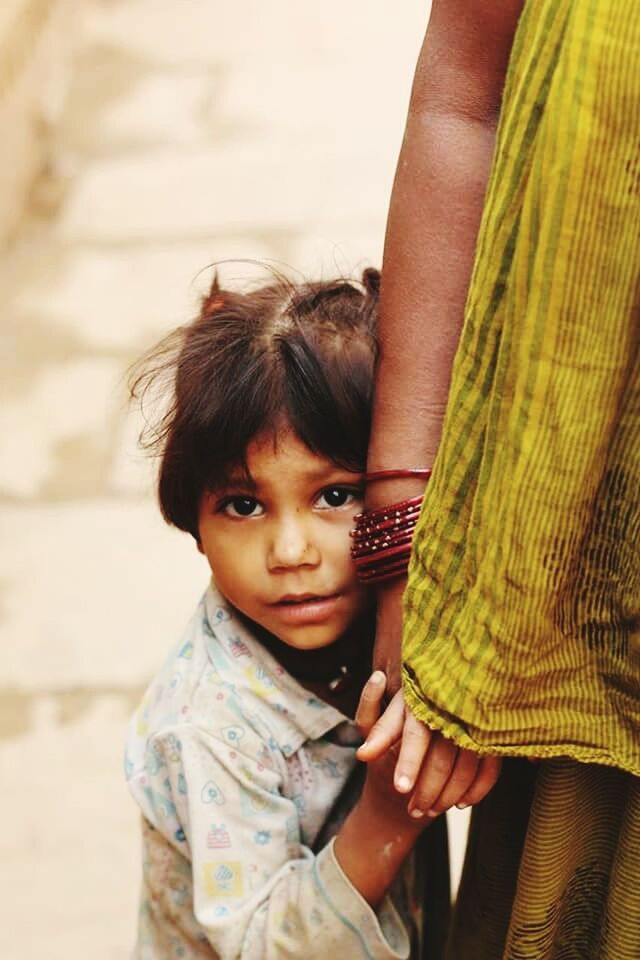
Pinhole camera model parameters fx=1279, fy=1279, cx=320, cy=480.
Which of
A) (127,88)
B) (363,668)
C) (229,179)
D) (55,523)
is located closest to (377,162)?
(229,179)

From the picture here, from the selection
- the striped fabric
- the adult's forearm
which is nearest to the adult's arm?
the adult's forearm

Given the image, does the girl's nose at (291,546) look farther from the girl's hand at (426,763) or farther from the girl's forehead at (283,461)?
the girl's hand at (426,763)

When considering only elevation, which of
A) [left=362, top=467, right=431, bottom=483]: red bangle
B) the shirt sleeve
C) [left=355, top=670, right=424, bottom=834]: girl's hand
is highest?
[left=362, top=467, right=431, bottom=483]: red bangle

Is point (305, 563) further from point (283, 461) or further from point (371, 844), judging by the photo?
point (371, 844)

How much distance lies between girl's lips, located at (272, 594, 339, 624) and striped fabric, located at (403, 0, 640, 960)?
0.21 meters

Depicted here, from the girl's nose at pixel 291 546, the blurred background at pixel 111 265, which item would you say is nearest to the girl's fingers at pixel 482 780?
the girl's nose at pixel 291 546

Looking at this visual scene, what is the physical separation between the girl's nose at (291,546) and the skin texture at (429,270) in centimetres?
8

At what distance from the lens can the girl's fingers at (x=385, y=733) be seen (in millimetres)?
842

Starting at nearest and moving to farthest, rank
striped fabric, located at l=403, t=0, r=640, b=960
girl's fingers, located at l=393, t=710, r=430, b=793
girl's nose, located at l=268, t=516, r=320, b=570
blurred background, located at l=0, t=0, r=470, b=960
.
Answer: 1. striped fabric, located at l=403, t=0, r=640, b=960
2. girl's fingers, located at l=393, t=710, r=430, b=793
3. girl's nose, located at l=268, t=516, r=320, b=570
4. blurred background, located at l=0, t=0, r=470, b=960

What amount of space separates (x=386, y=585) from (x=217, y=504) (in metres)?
0.17

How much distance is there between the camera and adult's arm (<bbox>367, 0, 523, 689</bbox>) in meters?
0.85

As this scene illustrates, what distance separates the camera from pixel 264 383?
100cm

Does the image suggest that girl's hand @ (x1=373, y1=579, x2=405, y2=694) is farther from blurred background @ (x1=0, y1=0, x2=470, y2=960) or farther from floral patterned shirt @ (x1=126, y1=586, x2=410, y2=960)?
blurred background @ (x1=0, y1=0, x2=470, y2=960)

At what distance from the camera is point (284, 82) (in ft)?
12.7
